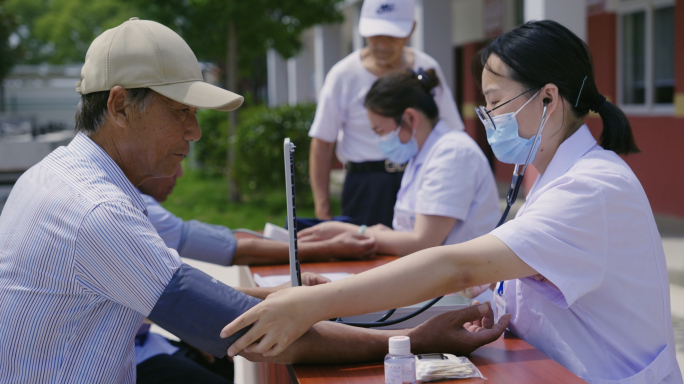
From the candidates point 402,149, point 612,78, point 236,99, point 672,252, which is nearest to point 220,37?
point 612,78

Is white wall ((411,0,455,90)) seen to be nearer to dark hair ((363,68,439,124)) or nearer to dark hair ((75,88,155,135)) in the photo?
dark hair ((363,68,439,124))

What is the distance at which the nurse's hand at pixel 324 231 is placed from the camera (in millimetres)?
2816

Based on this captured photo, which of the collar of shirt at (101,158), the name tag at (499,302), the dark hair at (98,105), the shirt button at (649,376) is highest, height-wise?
the dark hair at (98,105)

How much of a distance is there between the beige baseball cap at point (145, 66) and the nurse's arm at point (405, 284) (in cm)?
52

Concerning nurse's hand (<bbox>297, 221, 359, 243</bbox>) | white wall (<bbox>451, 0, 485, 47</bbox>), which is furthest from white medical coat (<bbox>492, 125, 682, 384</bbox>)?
white wall (<bbox>451, 0, 485, 47</bbox>)

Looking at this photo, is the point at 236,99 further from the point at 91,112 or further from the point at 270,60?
the point at 270,60

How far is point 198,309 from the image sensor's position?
1.47m

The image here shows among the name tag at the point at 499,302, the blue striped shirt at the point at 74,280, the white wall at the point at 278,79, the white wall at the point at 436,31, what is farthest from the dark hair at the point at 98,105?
the white wall at the point at 278,79

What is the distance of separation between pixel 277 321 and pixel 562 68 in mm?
925

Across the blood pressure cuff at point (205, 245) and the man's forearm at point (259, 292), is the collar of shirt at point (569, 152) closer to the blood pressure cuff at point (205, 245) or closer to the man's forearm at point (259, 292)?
the man's forearm at point (259, 292)

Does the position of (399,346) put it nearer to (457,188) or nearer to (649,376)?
(649,376)

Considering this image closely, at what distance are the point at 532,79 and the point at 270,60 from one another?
17218 mm

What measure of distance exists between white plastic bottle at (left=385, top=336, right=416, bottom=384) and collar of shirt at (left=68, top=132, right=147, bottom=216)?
27.9 inches

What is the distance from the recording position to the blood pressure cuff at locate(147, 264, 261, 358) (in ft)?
4.77
